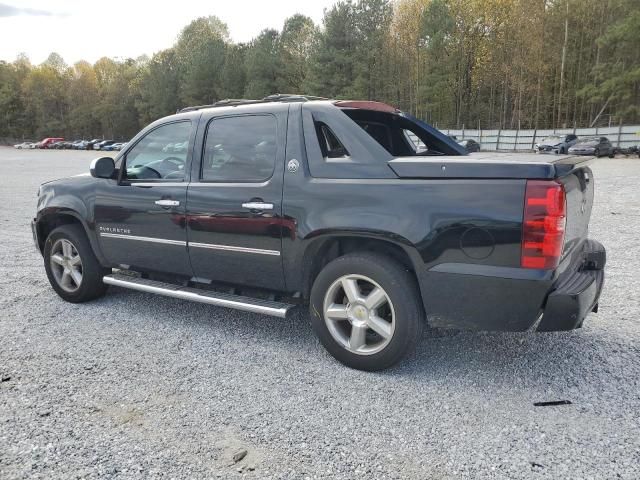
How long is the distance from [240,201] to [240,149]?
480 mm

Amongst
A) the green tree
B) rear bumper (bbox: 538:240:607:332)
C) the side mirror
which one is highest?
the green tree

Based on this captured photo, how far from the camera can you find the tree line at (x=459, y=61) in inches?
1794

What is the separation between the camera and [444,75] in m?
49.9

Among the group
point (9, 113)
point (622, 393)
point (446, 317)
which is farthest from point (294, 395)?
point (9, 113)

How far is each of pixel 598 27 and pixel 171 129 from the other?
177ft

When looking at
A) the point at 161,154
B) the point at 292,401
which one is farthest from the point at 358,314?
the point at 161,154

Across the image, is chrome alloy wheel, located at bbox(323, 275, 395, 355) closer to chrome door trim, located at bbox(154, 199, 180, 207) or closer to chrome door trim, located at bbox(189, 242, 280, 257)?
chrome door trim, located at bbox(189, 242, 280, 257)

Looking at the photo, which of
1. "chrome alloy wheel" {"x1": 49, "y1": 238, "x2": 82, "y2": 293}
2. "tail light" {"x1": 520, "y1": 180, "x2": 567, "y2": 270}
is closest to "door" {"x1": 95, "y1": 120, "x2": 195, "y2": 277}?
"chrome alloy wheel" {"x1": 49, "y1": 238, "x2": 82, "y2": 293}

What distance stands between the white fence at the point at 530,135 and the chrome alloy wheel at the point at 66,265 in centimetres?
4353

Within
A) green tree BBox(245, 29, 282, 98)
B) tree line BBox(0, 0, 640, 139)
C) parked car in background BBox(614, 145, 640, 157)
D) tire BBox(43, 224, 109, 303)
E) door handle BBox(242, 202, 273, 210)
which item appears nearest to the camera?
door handle BBox(242, 202, 273, 210)

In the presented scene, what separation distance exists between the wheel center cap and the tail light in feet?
3.55

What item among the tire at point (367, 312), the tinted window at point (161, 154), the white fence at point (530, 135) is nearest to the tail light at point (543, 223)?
the tire at point (367, 312)

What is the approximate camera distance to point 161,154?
4.61 meters

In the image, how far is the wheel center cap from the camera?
134 inches
